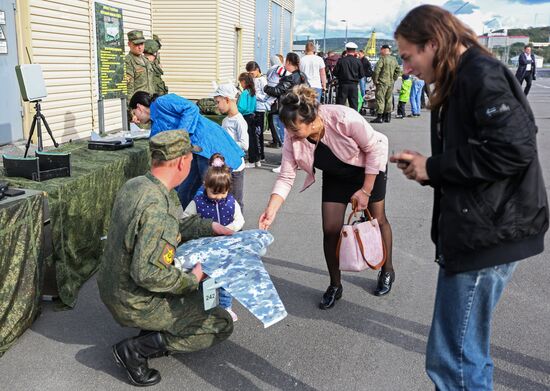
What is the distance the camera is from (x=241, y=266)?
3025mm

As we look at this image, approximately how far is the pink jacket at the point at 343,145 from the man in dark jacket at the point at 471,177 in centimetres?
154

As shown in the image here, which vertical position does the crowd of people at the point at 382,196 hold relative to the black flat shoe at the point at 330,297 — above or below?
above

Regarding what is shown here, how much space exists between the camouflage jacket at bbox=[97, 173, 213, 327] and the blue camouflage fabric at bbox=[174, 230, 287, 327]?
146 mm

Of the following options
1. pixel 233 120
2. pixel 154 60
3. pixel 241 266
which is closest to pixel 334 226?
pixel 241 266

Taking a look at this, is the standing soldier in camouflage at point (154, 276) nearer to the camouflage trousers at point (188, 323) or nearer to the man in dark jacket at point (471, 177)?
the camouflage trousers at point (188, 323)

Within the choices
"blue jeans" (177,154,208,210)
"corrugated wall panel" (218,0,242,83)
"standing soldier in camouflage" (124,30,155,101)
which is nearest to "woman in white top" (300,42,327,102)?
"standing soldier in camouflage" (124,30,155,101)

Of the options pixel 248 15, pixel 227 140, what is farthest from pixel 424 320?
pixel 248 15

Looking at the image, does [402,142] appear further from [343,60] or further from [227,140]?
[227,140]

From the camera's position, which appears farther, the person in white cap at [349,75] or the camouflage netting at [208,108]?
the person in white cap at [349,75]

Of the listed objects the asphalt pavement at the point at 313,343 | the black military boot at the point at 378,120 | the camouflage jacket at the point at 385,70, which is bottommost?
the asphalt pavement at the point at 313,343

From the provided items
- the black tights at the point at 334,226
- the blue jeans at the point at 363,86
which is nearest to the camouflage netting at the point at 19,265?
the black tights at the point at 334,226

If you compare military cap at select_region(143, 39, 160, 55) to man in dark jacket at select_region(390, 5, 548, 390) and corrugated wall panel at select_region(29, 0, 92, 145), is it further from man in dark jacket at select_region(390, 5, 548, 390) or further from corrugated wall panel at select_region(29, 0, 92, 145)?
man in dark jacket at select_region(390, 5, 548, 390)

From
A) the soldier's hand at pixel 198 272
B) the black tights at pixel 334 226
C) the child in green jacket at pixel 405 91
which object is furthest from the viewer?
the child in green jacket at pixel 405 91

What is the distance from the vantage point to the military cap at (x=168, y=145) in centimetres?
281
